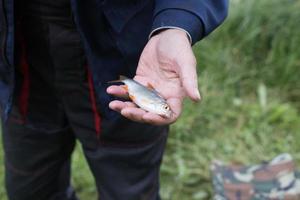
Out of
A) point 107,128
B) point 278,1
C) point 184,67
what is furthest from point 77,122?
point 278,1

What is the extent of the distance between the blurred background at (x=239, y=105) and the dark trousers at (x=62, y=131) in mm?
625

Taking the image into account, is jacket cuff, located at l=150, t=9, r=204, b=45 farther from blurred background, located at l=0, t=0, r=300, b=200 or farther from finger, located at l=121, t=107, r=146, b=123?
blurred background, located at l=0, t=0, r=300, b=200

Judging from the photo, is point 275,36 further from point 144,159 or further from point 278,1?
point 144,159

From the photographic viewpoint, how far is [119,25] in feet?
3.94

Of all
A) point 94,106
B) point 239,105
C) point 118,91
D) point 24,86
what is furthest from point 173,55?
point 239,105

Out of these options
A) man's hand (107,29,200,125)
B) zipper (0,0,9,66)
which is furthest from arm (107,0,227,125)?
zipper (0,0,9,66)

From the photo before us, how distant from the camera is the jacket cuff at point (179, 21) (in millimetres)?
1175

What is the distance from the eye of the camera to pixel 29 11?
127cm

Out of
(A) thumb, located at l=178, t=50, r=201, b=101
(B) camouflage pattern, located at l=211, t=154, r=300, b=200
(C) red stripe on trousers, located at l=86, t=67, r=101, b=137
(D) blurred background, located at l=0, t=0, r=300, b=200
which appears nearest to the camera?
(A) thumb, located at l=178, t=50, r=201, b=101

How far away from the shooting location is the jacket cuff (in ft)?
3.85

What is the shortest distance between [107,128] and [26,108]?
0.26 metres

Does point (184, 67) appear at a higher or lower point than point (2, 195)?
higher

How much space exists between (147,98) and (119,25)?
0.68ft

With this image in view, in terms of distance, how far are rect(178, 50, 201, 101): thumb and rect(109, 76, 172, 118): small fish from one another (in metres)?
0.06
